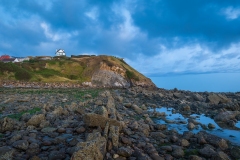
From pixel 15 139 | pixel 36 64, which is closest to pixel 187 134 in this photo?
pixel 15 139

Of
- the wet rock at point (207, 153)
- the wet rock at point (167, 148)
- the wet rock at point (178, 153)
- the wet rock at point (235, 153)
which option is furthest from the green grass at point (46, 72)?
the wet rock at point (235, 153)

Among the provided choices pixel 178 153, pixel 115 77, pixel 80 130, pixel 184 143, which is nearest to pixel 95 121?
pixel 80 130

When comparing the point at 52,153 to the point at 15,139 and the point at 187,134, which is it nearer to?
the point at 15,139

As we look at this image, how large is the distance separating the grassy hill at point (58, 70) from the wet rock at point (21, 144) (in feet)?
188

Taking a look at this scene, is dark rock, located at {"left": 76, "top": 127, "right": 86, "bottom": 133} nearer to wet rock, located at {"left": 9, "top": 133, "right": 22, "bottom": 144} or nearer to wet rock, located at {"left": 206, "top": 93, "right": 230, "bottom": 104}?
wet rock, located at {"left": 9, "top": 133, "right": 22, "bottom": 144}

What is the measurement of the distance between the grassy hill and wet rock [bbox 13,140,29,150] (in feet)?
188

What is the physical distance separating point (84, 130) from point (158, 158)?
3.46 meters

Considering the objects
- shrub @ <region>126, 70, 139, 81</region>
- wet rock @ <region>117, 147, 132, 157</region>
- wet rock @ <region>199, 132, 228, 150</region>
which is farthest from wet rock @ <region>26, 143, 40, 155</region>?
shrub @ <region>126, 70, 139, 81</region>

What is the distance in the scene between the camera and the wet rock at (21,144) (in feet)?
19.5

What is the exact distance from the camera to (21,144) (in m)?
6.04

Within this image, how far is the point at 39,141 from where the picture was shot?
21.9 feet

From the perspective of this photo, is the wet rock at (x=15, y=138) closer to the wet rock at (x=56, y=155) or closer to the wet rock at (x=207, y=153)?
the wet rock at (x=56, y=155)

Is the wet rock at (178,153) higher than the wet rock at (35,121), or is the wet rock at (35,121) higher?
the wet rock at (35,121)

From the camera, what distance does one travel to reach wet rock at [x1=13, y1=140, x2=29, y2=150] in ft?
19.5
